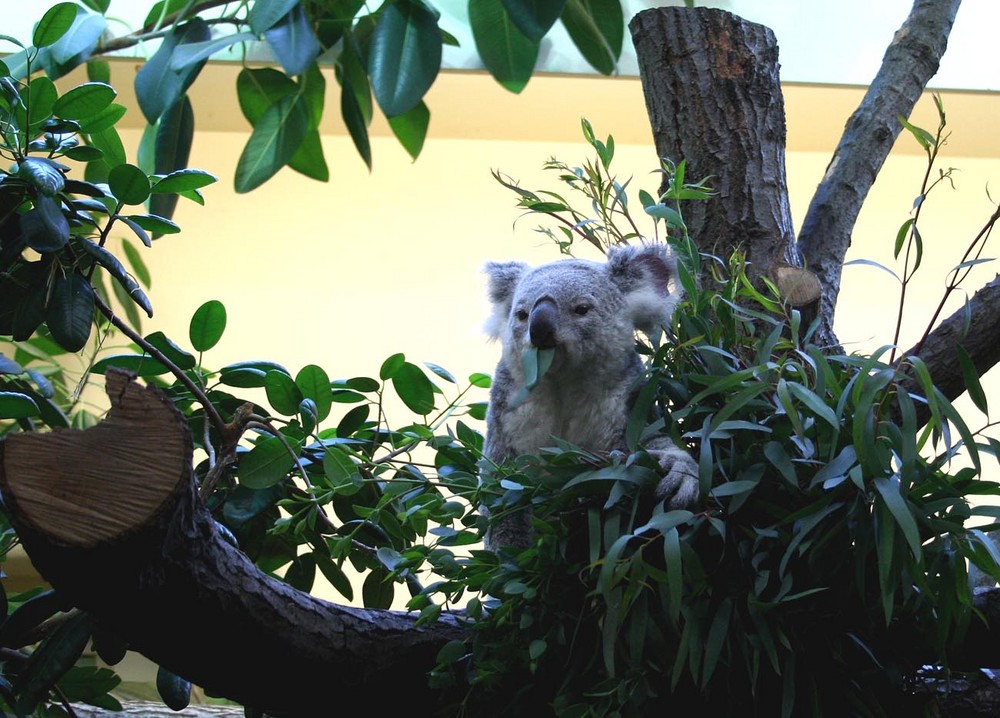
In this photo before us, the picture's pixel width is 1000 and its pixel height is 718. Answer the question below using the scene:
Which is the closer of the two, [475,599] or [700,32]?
[475,599]

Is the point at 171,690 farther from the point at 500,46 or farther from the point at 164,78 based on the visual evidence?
the point at 500,46

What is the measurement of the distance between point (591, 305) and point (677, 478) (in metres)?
0.48

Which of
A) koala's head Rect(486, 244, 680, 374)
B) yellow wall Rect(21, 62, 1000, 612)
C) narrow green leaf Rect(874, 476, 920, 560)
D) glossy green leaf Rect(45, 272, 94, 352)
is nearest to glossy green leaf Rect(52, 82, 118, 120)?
Result: glossy green leaf Rect(45, 272, 94, 352)

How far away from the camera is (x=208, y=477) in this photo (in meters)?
1.94

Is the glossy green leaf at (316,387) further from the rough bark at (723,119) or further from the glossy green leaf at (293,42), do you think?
the glossy green leaf at (293,42)

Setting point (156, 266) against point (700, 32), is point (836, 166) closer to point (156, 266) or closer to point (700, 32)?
point (700, 32)

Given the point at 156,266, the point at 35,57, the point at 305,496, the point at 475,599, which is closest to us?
the point at 475,599

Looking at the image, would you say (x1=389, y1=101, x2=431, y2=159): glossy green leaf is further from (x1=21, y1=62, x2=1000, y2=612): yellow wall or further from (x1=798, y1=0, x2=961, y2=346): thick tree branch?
(x1=21, y1=62, x2=1000, y2=612): yellow wall

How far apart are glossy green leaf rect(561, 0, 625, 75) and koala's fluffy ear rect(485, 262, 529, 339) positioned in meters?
0.92

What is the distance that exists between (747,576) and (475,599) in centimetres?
39

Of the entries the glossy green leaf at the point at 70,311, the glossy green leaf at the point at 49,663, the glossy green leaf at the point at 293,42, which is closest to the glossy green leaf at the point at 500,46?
the glossy green leaf at the point at 293,42

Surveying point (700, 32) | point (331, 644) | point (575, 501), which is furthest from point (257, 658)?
point (700, 32)

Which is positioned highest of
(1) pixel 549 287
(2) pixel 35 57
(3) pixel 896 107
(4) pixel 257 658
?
(3) pixel 896 107

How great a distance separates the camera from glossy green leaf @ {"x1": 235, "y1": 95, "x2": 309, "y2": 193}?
1.29 m
